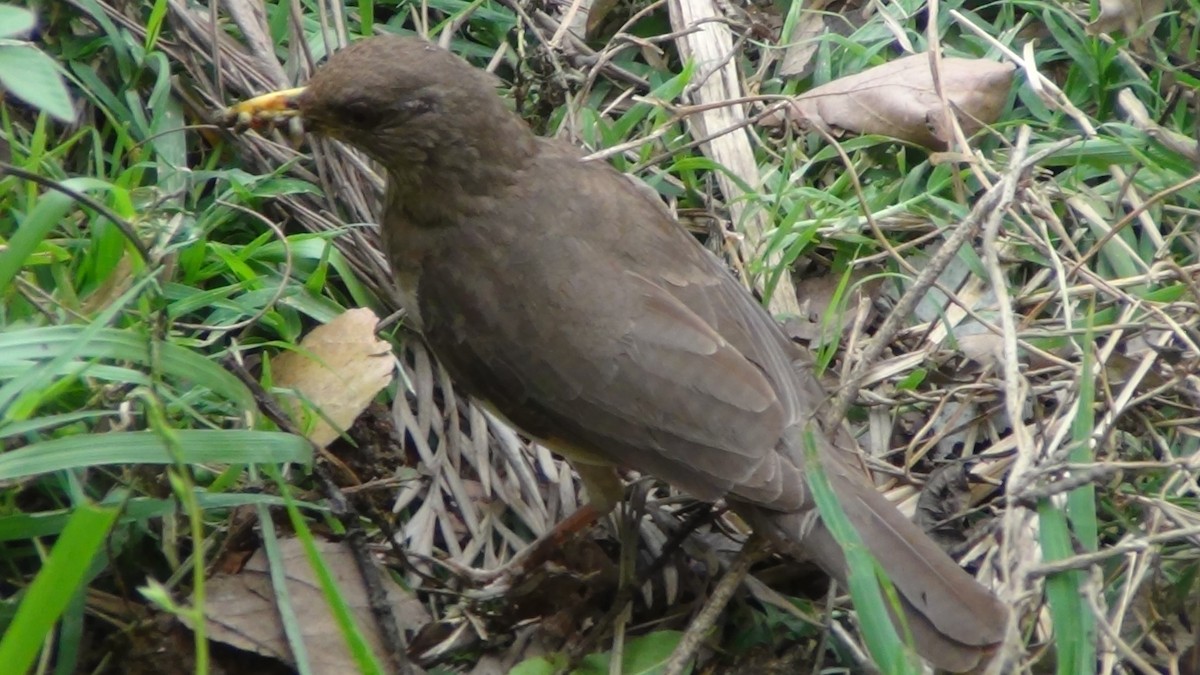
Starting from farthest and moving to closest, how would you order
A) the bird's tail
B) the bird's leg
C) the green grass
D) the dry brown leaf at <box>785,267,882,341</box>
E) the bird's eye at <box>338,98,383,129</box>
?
the dry brown leaf at <box>785,267,882,341</box>
the bird's leg
the bird's eye at <box>338,98,383,129</box>
the bird's tail
the green grass

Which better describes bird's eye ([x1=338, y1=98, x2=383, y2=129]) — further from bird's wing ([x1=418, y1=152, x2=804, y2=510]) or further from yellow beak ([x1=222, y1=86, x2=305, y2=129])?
bird's wing ([x1=418, y1=152, x2=804, y2=510])

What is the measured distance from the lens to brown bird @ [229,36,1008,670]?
3129 mm

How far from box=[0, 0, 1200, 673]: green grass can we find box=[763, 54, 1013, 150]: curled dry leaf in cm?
7

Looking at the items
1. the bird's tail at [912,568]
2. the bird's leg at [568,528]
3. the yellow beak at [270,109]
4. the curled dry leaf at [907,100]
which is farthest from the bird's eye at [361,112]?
the curled dry leaf at [907,100]

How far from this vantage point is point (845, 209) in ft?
13.5

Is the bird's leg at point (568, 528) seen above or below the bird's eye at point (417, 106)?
below

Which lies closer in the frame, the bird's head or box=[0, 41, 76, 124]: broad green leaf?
box=[0, 41, 76, 124]: broad green leaf

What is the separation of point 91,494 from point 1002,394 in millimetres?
2237

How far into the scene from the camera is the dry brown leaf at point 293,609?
296 cm

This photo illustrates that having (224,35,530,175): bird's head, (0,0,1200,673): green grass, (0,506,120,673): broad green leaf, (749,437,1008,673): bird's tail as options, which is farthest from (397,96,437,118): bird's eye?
(0,506,120,673): broad green leaf

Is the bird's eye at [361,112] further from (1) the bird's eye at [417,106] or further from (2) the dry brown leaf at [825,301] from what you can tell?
A: (2) the dry brown leaf at [825,301]

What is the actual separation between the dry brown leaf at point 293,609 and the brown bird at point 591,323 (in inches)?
22.1

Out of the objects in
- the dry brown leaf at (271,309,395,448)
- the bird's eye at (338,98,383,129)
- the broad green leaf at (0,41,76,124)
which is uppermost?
the broad green leaf at (0,41,76,124)

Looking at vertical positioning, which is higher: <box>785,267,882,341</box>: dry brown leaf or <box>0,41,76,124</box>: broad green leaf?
<box>0,41,76,124</box>: broad green leaf
